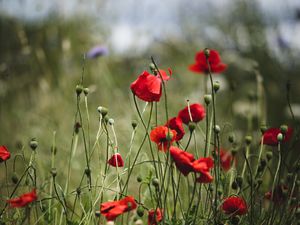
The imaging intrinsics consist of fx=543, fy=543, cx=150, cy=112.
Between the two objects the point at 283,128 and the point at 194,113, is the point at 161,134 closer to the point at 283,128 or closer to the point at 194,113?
the point at 194,113

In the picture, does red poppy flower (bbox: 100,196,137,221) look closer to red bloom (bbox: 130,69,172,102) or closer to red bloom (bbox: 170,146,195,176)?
red bloom (bbox: 170,146,195,176)

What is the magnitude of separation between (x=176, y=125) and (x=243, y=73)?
3465mm

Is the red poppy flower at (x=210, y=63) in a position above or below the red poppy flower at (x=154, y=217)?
above

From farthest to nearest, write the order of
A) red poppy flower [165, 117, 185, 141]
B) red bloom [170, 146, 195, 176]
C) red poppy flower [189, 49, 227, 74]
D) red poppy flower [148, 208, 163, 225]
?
red poppy flower [189, 49, 227, 74] < red poppy flower [165, 117, 185, 141] < red poppy flower [148, 208, 163, 225] < red bloom [170, 146, 195, 176]

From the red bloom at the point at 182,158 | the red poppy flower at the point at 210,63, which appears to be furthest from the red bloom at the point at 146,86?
the red poppy flower at the point at 210,63

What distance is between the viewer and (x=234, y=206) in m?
1.23

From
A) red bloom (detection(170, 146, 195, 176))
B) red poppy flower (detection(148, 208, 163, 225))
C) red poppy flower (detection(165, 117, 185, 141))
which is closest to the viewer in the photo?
red bloom (detection(170, 146, 195, 176))

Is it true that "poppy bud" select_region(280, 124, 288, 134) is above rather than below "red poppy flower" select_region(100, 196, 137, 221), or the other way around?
above

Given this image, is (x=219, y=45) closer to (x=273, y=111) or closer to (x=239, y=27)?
(x=239, y=27)

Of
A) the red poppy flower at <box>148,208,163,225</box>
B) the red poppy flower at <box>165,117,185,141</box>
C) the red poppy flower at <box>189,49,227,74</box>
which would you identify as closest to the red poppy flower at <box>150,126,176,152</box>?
the red poppy flower at <box>165,117,185,141</box>

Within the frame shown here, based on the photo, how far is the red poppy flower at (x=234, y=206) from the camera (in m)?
1.22

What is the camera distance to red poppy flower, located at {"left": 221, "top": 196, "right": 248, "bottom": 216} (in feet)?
4.00

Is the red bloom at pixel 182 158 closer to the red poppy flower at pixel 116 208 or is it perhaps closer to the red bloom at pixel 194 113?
the red poppy flower at pixel 116 208

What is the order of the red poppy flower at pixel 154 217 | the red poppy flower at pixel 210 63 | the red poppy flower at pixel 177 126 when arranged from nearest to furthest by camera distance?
the red poppy flower at pixel 154 217
the red poppy flower at pixel 177 126
the red poppy flower at pixel 210 63
